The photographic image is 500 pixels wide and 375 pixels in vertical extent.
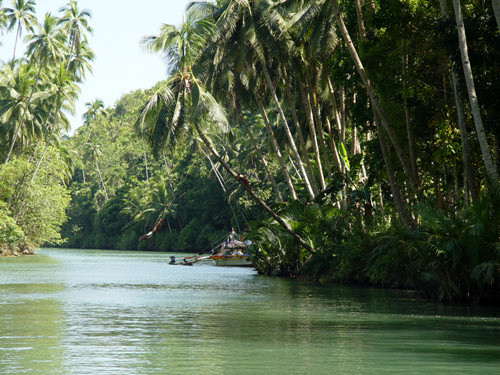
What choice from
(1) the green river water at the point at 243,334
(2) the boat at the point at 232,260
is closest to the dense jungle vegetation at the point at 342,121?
(1) the green river water at the point at 243,334

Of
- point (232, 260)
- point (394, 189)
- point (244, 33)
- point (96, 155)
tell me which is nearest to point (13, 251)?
point (232, 260)

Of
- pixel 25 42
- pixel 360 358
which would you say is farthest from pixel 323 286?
pixel 25 42

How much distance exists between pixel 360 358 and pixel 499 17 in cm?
863

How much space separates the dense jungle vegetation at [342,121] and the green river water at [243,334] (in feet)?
6.30

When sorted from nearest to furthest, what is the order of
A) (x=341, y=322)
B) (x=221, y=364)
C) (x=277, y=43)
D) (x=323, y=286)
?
(x=221, y=364)
(x=341, y=322)
(x=323, y=286)
(x=277, y=43)

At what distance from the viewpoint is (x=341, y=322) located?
1394 cm

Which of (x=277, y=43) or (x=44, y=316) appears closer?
(x=44, y=316)

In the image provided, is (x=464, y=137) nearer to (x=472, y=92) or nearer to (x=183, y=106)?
(x=472, y=92)

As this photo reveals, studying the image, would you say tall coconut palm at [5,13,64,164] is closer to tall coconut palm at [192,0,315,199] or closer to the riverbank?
the riverbank

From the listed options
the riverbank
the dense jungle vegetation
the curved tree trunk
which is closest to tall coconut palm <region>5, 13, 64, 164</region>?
the dense jungle vegetation

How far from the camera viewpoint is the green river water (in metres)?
9.19

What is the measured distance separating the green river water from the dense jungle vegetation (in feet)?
6.30

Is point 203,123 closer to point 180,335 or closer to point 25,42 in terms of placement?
point 180,335

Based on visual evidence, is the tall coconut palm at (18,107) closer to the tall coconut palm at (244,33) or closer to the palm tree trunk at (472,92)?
the tall coconut palm at (244,33)
